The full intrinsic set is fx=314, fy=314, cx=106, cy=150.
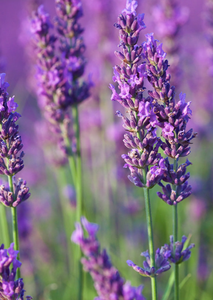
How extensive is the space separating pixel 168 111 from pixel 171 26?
144cm

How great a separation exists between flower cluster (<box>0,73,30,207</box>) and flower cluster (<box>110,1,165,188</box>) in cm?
32

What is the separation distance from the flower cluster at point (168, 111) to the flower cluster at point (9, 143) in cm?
42

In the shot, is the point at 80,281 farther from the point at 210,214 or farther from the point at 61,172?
the point at 210,214

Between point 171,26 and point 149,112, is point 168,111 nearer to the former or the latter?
point 149,112

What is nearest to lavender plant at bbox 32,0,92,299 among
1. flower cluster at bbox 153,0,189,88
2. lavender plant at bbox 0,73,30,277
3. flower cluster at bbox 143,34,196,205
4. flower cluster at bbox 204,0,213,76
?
lavender plant at bbox 0,73,30,277

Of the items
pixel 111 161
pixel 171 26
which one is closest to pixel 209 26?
pixel 171 26

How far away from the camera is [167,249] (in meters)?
1.00

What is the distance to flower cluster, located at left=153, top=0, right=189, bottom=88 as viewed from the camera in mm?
2131

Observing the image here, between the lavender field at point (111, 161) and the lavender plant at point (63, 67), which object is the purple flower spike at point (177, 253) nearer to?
the lavender field at point (111, 161)

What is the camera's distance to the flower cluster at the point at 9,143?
37.2 inches

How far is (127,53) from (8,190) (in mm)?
582

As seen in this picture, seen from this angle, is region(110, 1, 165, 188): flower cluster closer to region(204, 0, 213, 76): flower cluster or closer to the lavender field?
the lavender field

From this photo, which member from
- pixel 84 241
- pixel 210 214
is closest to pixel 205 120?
pixel 210 214

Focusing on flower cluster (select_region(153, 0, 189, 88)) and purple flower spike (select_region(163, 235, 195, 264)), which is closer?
purple flower spike (select_region(163, 235, 195, 264))
